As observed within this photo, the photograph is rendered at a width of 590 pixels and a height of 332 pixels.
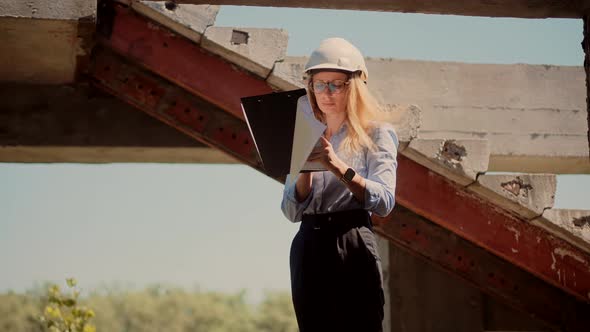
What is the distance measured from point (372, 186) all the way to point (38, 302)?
44.8ft

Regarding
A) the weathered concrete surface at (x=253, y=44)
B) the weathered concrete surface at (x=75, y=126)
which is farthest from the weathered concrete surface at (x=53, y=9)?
the weathered concrete surface at (x=75, y=126)

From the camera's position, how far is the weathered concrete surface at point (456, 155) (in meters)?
5.84

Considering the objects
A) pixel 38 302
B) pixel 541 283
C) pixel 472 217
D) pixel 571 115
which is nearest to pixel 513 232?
pixel 472 217

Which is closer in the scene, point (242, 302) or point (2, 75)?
point (2, 75)

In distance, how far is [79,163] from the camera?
332 inches

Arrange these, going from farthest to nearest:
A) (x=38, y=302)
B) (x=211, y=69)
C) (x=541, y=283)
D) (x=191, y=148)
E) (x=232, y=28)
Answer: (x=38, y=302), (x=191, y=148), (x=541, y=283), (x=211, y=69), (x=232, y=28)

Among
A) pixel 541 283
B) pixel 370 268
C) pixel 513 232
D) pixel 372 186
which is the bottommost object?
pixel 541 283

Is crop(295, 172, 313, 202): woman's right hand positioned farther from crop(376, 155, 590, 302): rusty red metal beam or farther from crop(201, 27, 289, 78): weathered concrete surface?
crop(376, 155, 590, 302): rusty red metal beam

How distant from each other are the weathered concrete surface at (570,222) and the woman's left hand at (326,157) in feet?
11.0

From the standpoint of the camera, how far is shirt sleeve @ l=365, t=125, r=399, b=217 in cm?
313

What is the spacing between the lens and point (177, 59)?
20.5 ft

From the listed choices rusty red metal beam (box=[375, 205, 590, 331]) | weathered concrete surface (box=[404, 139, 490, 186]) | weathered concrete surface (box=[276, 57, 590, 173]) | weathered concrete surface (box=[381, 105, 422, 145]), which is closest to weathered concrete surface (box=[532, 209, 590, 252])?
weathered concrete surface (box=[404, 139, 490, 186])

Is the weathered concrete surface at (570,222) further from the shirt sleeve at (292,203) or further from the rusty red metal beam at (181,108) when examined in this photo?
the shirt sleeve at (292,203)

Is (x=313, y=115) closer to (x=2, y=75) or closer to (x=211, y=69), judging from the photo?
(x=211, y=69)
